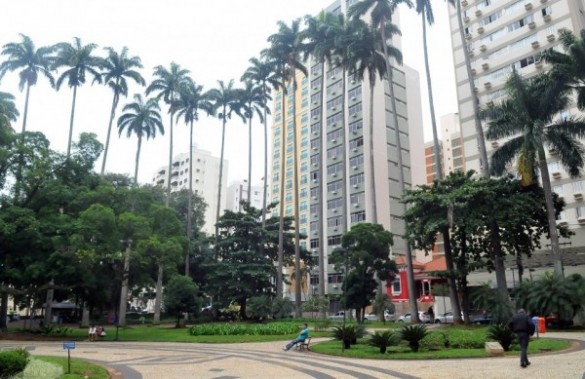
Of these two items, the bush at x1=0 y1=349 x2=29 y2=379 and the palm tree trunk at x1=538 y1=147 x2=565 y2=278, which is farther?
the palm tree trunk at x1=538 y1=147 x2=565 y2=278

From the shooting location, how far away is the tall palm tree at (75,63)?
45.3 metres

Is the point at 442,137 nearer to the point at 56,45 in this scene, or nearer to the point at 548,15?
the point at 548,15

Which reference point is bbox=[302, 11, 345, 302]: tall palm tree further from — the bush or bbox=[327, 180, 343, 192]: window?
the bush

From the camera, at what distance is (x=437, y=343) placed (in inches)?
708

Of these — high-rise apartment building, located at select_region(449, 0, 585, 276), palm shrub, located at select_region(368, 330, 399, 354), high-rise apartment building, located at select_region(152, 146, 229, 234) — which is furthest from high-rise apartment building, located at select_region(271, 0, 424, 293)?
palm shrub, located at select_region(368, 330, 399, 354)

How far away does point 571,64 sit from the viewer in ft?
92.7

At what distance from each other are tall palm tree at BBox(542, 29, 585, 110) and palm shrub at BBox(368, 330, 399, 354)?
20.7 m

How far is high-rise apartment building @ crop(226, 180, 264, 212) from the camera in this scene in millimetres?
126188

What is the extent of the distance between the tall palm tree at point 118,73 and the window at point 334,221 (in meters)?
33.6

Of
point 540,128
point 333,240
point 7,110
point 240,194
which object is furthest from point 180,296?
point 240,194

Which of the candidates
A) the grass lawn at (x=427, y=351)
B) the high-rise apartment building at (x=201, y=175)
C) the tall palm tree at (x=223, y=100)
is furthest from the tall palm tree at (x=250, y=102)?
the high-rise apartment building at (x=201, y=175)

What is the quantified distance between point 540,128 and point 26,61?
45.2 metres

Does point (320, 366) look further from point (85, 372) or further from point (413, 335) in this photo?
point (85, 372)

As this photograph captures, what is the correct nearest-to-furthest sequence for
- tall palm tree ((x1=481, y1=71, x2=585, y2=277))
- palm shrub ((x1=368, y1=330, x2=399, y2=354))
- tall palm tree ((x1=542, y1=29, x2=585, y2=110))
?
palm shrub ((x1=368, y1=330, x2=399, y2=354)) → tall palm tree ((x1=542, y1=29, x2=585, y2=110)) → tall palm tree ((x1=481, y1=71, x2=585, y2=277))
